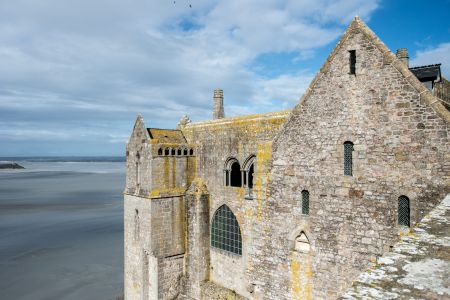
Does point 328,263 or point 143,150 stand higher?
point 143,150

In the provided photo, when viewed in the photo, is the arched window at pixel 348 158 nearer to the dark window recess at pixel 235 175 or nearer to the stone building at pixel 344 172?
the stone building at pixel 344 172

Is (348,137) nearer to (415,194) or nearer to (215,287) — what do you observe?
(415,194)

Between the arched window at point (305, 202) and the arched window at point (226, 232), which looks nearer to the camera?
the arched window at point (305, 202)

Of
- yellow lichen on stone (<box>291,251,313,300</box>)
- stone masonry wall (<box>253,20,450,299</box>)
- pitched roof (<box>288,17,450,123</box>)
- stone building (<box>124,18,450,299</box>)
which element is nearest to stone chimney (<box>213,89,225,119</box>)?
stone building (<box>124,18,450,299</box>)

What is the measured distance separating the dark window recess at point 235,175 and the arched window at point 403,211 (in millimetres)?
9507

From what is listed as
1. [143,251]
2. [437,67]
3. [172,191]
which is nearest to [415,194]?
[437,67]

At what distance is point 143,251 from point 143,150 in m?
5.10

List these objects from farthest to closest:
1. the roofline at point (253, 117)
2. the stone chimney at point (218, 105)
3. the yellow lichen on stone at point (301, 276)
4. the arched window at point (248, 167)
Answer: the stone chimney at point (218, 105), the arched window at point (248, 167), the roofline at point (253, 117), the yellow lichen on stone at point (301, 276)

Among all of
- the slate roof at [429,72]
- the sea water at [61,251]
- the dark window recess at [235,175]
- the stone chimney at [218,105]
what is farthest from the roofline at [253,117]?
the sea water at [61,251]

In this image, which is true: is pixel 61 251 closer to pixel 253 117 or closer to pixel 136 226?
pixel 136 226

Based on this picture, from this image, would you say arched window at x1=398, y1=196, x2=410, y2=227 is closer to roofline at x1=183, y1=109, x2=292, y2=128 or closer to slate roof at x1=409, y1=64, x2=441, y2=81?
roofline at x1=183, y1=109, x2=292, y2=128

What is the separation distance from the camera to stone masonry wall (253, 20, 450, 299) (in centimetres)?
830

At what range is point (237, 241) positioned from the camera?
55.4 ft

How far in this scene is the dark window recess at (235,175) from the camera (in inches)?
690
